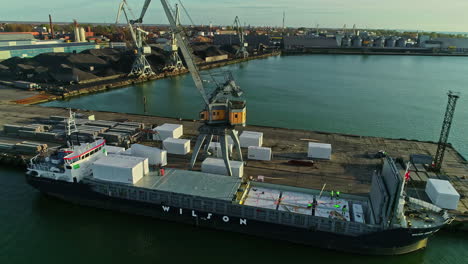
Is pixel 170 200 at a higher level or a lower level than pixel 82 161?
lower

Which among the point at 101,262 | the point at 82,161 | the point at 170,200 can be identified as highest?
the point at 82,161

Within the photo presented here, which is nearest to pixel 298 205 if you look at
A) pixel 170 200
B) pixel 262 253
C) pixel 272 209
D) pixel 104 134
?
pixel 272 209

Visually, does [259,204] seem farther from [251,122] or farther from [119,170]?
[251,122]

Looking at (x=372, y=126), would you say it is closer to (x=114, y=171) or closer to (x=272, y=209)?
(x=272, y=209)

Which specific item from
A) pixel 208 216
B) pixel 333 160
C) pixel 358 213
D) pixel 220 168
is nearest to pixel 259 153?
pixel 220 168

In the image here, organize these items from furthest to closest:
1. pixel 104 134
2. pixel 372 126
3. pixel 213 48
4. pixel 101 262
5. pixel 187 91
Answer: pixel 213 48 < pixel 187 91 < pixel 372 126 < pixel 104 134 < pixel 101 262

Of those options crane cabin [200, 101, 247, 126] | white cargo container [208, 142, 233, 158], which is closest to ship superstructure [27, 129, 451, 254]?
crane cabin [200, 101, 247, 126]

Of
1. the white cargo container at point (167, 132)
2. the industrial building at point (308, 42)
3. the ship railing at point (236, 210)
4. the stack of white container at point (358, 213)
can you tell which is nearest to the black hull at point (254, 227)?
the ship railing at point (236, 210)
